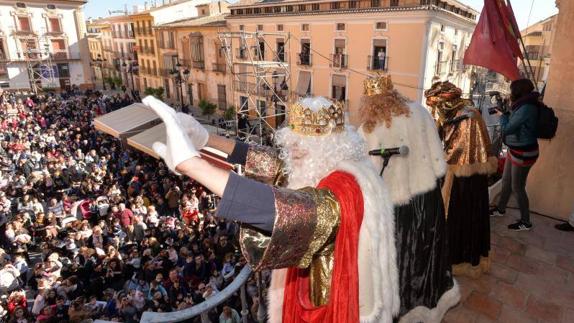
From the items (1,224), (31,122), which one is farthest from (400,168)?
(31,122)

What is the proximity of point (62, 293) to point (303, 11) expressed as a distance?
20.5 m

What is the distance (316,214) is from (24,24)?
47.7 meters

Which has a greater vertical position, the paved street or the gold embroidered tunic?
the gold embroidered tunic

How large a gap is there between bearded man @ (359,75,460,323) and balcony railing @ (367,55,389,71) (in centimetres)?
1835

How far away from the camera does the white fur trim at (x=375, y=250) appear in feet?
5.81

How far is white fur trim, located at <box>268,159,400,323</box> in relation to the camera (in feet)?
5.81

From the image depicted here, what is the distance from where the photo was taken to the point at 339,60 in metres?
22.0

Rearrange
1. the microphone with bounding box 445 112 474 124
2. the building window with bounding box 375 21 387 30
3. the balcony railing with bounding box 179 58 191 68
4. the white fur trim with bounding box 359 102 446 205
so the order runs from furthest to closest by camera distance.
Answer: the balcony railing with bounding box 179 58 191 68, the building window with bounding box 375 21 387 30, the microphone with bounding box 445 112 474 124, the white fur trim with bounding box 359 102 446 205

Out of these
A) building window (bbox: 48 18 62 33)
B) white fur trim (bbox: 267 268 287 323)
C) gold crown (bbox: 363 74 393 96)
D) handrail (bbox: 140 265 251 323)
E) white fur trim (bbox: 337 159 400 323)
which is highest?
building window (bbox: 48 18 62 33)

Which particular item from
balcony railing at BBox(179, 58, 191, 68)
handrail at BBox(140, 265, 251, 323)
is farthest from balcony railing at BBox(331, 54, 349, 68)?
handrail at BBox(140, 265, 251, 323)

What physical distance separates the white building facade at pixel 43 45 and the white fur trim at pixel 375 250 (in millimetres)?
42366

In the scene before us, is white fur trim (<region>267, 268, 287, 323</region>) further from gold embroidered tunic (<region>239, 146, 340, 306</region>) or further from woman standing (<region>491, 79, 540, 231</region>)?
woman standing (<region>491, 79, 540, 231</region>)

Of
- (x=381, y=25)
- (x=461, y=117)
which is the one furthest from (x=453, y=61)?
(x=461, y=117)

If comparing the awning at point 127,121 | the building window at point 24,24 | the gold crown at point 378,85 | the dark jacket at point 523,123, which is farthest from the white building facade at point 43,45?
the dark jacket at point 523,123
